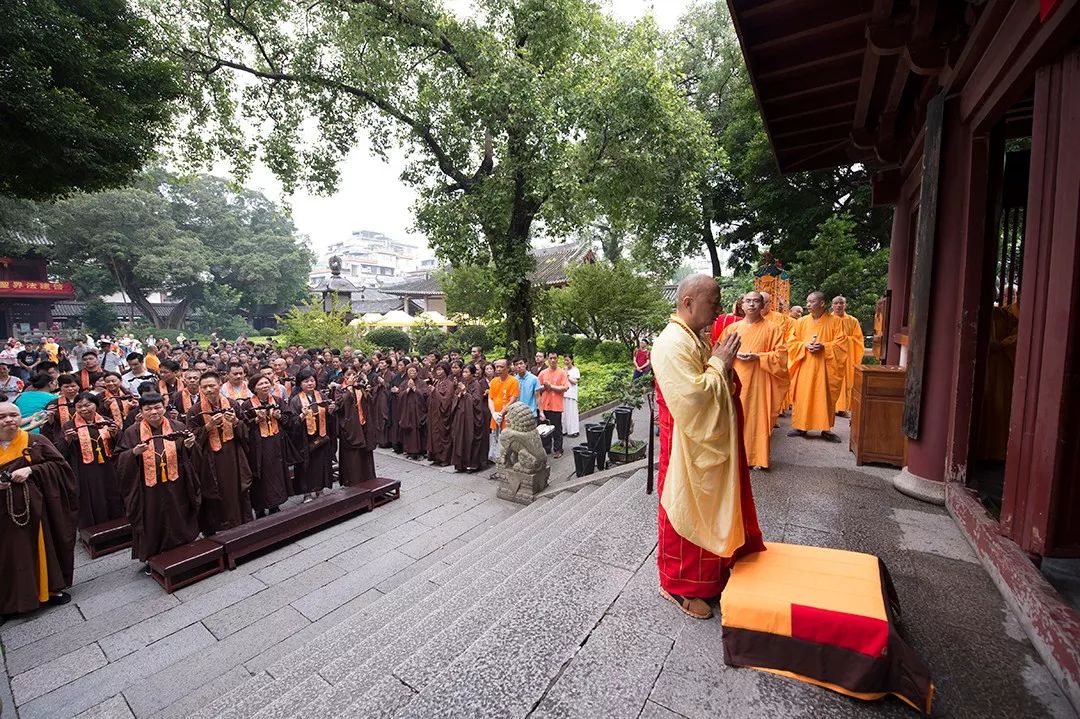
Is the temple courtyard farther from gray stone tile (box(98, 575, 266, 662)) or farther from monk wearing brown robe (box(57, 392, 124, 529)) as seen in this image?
monk wearing brown robe (box(57, 392, 124, 529))

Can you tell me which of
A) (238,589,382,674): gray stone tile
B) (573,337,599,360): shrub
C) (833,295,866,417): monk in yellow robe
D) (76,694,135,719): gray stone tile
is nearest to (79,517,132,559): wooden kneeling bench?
(76,694,135,719): gray stone tile

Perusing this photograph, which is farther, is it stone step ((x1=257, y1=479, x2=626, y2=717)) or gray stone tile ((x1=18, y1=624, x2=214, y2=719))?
gray stone tile ((x1=18, y1=624, x2=214, y2=719))

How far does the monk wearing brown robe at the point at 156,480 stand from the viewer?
546 cm

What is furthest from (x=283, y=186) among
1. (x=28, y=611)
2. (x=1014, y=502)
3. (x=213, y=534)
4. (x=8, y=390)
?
(x=1014, y=502)

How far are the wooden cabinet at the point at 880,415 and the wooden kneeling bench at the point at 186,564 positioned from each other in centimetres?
709

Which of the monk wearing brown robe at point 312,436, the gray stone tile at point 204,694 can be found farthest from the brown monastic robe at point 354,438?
the gray stone tile at point 204,694

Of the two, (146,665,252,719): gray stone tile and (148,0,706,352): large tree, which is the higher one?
(148,0,706,352): large tree

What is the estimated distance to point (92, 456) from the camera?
6.34 meters

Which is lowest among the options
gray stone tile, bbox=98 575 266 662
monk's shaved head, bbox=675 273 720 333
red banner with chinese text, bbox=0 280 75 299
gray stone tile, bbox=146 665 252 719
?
gray stone tile, bbox=98 575 266 662

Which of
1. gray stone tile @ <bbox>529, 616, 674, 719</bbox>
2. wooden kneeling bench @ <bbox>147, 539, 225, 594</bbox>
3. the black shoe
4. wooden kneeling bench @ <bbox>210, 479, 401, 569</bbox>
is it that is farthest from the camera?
wooden kneeling bench @ <bbox>210, 479, 401, 569</bbox>

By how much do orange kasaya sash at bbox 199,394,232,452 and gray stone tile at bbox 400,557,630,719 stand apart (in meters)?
4.91

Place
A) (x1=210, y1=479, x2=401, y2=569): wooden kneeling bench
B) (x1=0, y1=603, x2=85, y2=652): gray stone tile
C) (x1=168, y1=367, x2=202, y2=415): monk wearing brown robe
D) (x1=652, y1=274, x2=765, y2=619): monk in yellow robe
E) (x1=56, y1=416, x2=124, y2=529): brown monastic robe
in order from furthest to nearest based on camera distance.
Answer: (x1=168, y1=367, x2=202, y2=415): monk wearing brown robe, (x1=56, y1=416, x2=124, y2=529): brown monastic robe, (x1=210, y1=479, x2=401, y2=569): wooden kneeling bench, (x1=0, y1=603, x2=85, y2=652): gray stone tile, (x1=652, y1=274, x2=765, y2=619): monk in yellow robe

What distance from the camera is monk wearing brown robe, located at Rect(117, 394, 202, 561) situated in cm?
A: 546

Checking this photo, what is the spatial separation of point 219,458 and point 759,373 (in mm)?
6445
